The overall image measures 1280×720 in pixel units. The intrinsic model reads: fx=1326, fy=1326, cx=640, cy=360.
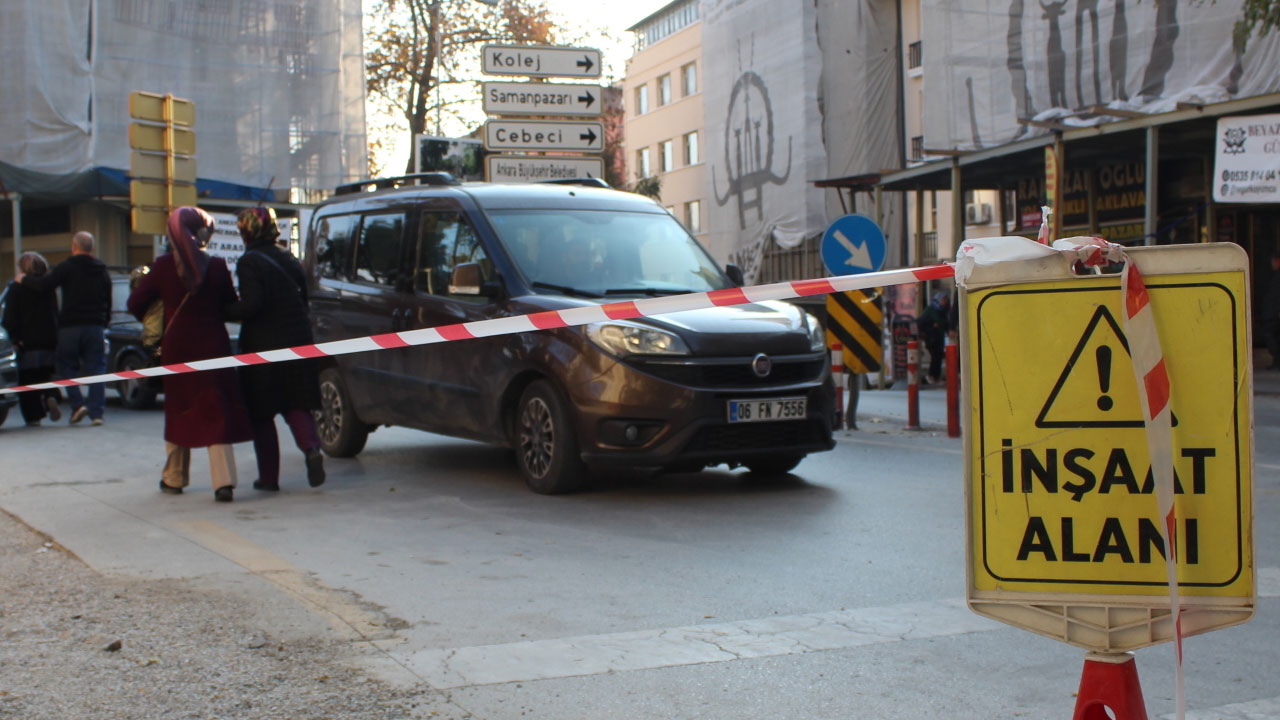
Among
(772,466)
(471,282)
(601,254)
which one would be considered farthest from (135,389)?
(772,466)

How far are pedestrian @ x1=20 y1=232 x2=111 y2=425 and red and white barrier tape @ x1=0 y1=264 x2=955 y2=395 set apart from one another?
247 inches

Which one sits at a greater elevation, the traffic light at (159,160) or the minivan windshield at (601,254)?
the traffic light at (159,160)

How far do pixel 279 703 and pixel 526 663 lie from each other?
32.4 inches

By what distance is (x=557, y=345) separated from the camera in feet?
25.7

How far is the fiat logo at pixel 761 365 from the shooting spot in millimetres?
7758

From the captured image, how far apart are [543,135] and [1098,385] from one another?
49.9 feet

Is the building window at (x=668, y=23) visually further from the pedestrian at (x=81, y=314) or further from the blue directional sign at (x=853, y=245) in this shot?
the blue directional sign at (x=853, y=245)

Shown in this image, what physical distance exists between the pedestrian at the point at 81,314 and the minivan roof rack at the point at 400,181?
4.59 m

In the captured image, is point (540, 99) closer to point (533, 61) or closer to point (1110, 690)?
point (533, 61)

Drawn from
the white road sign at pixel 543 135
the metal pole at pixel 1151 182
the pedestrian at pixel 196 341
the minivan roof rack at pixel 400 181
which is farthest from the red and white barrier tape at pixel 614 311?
the metal pole at pixel 1151 182

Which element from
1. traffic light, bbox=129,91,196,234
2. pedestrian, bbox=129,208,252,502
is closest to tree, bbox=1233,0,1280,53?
pedestrian, bbox=129,208,252,502

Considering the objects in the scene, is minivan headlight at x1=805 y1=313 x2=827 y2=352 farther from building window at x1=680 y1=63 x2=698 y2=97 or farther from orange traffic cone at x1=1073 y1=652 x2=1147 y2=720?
building window at x1=680 y1=63 x2=698 y2=97

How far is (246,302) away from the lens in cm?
818

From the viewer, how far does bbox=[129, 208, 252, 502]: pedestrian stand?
8.04 m
